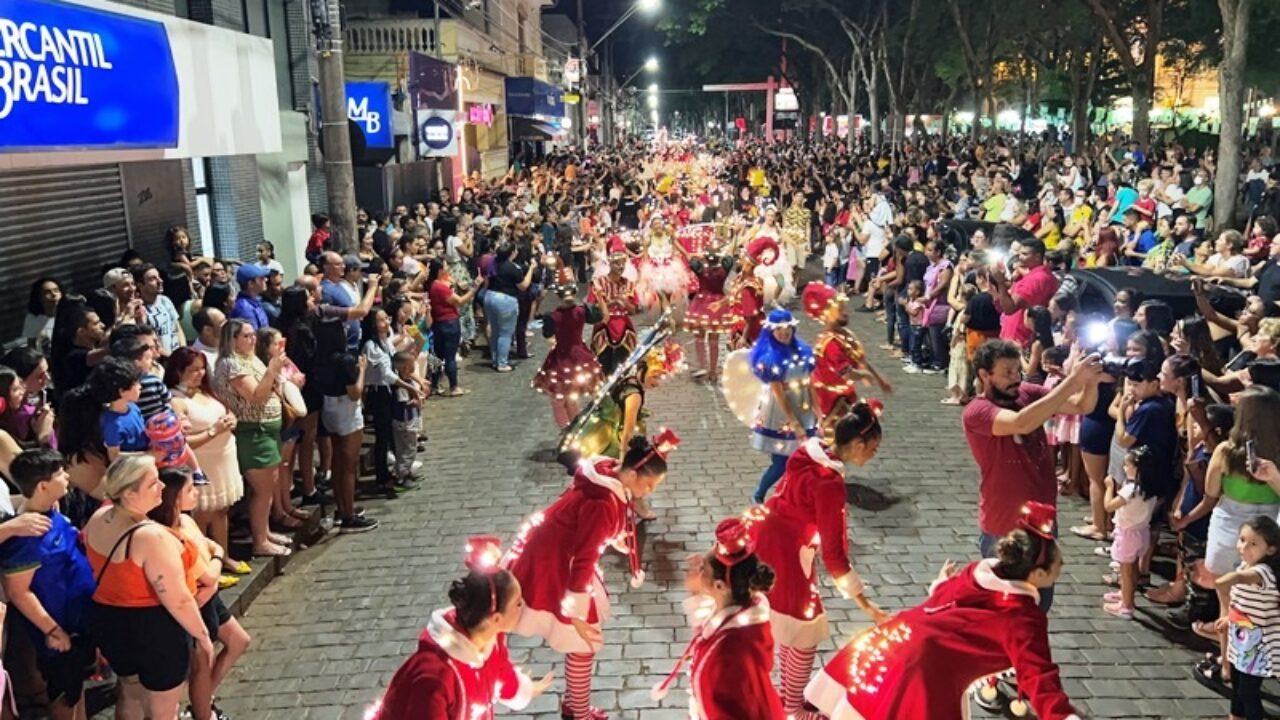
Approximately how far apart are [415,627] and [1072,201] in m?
13.9

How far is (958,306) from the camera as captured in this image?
39.9 feet

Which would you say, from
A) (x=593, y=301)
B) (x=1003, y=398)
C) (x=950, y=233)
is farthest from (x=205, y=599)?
(x=950, y=233)

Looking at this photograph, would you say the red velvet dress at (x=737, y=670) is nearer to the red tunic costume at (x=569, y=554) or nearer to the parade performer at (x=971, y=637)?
the parade performer at (x=971, y=637)

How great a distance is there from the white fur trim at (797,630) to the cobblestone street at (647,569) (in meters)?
0.90

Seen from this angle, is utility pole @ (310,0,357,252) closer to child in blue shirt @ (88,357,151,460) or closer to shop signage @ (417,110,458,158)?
child in blue shirt @ (88,357,151,460)

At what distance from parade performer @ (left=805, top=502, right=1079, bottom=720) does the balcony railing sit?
2648 centimetres

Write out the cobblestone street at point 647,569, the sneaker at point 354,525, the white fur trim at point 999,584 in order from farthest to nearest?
the sneaker at point 354,525 < the cobblestone street at point 647,569 < the white fur trim at point 999,584

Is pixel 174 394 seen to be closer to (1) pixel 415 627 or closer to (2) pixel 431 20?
(1) pixel 415 627

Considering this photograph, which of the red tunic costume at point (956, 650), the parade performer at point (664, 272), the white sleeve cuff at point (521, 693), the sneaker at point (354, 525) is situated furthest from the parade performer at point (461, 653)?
the parade performer at point (664, 272)

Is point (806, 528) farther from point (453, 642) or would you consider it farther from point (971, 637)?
point (453, 642)

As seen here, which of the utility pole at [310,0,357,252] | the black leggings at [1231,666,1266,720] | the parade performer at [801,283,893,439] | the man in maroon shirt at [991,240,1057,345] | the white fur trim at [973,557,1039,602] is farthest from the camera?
the utility pole at [310,0,357,252]

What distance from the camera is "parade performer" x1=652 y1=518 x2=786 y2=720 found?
378 cm

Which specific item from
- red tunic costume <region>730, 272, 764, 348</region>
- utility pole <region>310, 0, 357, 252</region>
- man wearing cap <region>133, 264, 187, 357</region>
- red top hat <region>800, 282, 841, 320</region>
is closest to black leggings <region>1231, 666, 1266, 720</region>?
red top hat <region>800, 282, 841, 320</region>

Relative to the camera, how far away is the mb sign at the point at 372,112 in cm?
1858
